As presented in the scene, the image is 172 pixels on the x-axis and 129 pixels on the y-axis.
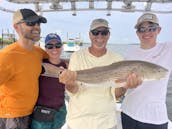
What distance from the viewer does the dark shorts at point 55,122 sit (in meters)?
Result: 3.86

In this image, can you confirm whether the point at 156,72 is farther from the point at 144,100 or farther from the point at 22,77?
the point at 22,77

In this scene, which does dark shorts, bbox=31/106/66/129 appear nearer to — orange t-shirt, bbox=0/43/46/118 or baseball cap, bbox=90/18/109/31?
orange t-shirt, bbox=0/43/46/118

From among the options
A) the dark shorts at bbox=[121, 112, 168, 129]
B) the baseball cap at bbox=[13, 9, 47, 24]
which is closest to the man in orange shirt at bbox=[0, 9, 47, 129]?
the baseball cap at bbox=[13, 9, 47, 24]

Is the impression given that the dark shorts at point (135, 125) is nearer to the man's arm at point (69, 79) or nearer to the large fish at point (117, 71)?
the large fish at point (117, 71)

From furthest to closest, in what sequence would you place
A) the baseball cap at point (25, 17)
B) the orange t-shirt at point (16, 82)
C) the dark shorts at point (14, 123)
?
the baseball cap at point (25, 17) → the dark shorts at point (14, 123) → the orange t-shirt at point (16, 82)

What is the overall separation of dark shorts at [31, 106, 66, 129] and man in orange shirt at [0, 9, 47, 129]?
0.41 feet

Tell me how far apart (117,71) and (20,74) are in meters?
1.04

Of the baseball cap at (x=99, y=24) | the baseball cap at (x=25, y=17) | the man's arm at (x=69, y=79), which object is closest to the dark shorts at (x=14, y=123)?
the man's arm at (x=69, y=79)

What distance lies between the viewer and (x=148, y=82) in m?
3.79

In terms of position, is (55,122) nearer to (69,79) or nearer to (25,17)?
(69,79)

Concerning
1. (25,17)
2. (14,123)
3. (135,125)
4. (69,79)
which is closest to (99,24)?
(69,79)

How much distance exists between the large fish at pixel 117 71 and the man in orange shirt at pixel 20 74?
0.82 ft

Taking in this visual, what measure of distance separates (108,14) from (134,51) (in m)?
2.02

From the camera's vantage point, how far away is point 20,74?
3537 millimetres
